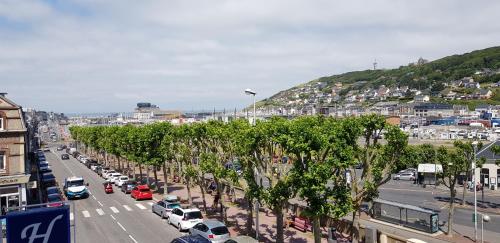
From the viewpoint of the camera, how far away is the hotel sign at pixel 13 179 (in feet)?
125

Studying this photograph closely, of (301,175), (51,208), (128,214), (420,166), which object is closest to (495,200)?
(420,166)

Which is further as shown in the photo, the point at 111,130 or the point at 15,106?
the point at 111,130

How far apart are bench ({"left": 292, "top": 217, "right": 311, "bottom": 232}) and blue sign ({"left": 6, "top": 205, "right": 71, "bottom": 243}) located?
23.3 metres

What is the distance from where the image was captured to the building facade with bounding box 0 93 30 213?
38.5 m

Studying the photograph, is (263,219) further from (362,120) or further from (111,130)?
(111,130)

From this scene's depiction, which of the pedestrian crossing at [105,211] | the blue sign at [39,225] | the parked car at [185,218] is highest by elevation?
the blue sign at [39,225]

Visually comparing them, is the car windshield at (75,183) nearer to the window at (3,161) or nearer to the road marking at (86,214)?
the road marking at (86,214)

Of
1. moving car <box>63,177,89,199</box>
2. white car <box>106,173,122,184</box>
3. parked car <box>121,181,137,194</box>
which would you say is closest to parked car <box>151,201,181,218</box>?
parked car <box>121,181,137,194</box>

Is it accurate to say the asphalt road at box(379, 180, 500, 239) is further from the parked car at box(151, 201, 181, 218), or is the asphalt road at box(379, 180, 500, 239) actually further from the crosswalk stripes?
the crosswalk stripes

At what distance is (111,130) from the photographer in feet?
225

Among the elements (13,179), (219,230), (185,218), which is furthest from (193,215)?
(13,179)

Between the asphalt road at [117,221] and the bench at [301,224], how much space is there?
30.8 feet

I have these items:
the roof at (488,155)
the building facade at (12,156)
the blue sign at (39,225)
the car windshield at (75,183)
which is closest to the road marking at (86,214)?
the building facade at (12,156)

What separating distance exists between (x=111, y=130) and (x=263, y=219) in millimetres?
40276
